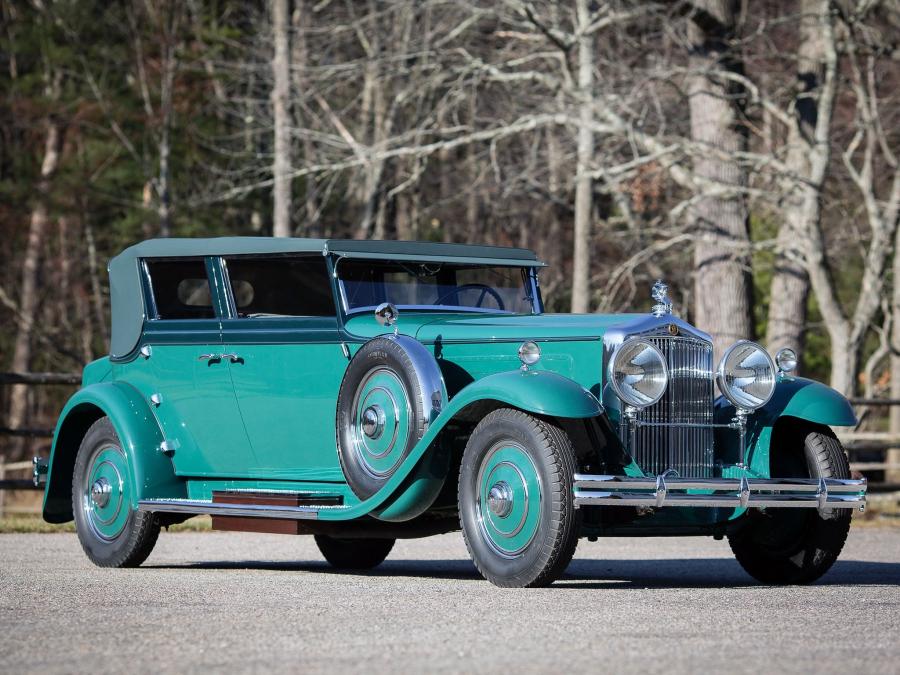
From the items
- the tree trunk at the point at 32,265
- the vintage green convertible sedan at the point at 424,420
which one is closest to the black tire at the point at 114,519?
the vintage green convertible sedan at the point at 424,420

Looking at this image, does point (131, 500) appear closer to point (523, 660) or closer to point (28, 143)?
point (523, 660)

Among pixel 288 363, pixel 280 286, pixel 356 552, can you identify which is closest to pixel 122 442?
pixel 288 363

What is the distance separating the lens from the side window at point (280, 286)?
333 inches

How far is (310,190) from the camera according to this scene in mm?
21109

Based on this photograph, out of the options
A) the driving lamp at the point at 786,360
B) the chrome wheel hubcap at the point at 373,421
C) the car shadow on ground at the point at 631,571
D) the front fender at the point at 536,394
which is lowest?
the car shadow on ground at the point at 631,571

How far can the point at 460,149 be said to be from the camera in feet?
97.6

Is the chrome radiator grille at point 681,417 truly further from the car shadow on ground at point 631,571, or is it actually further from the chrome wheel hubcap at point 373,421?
the chrome wheel hubcap at point 373,421

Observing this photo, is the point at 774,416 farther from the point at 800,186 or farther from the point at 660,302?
the point at 800,186

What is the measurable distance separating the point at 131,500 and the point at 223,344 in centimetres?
107

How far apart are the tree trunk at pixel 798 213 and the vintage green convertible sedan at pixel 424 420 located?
6943mm

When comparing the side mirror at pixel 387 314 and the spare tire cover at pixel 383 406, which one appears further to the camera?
the side mirror at pixel 387 314

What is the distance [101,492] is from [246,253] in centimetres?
170

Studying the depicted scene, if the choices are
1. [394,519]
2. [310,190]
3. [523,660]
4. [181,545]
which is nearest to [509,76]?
[310,190]

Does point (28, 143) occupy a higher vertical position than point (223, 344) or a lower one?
higher
